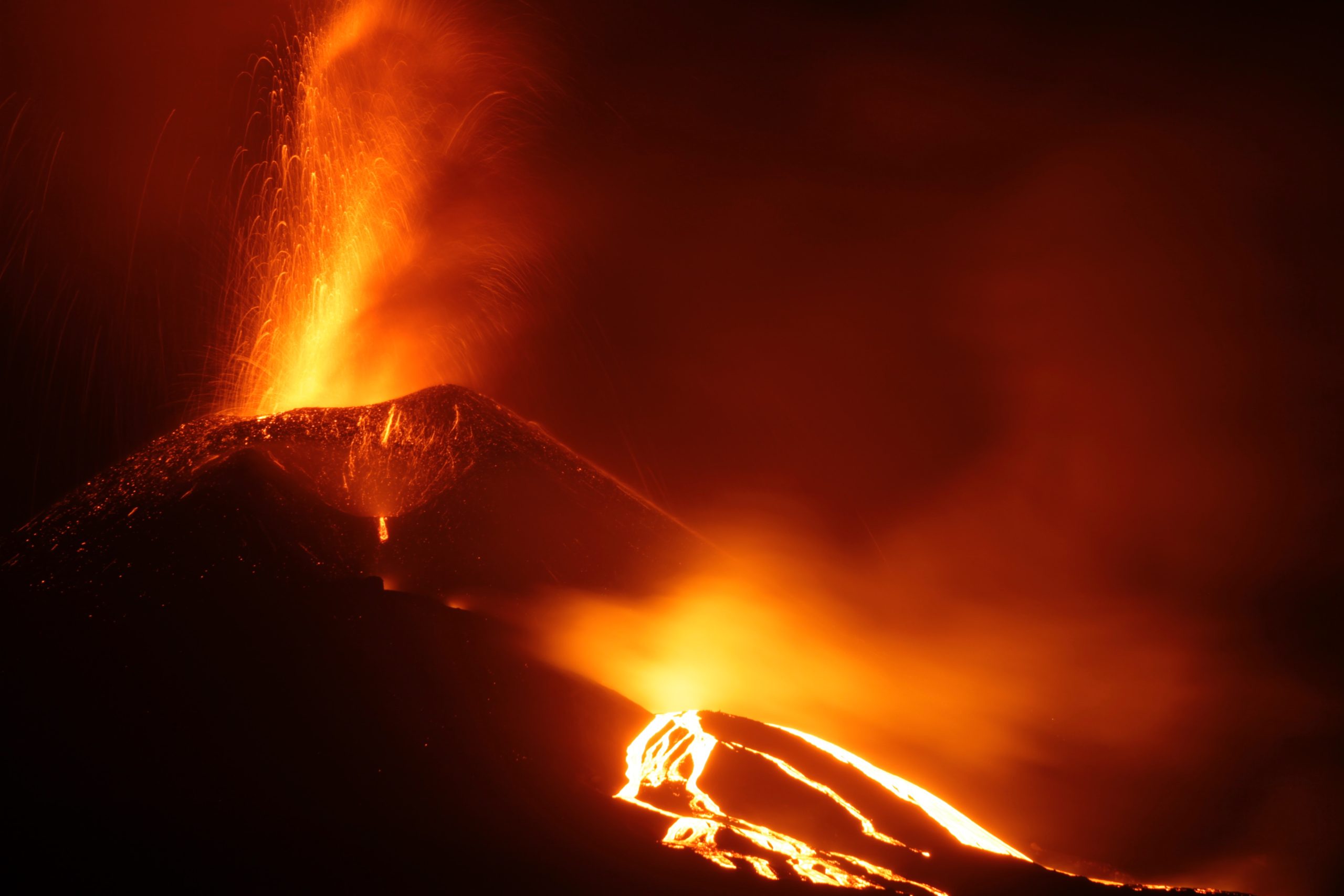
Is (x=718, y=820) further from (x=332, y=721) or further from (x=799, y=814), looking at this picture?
(x=332, y=721)

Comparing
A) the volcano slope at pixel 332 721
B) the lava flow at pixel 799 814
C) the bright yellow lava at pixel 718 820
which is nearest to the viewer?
the volcano slope at pixel 332 721

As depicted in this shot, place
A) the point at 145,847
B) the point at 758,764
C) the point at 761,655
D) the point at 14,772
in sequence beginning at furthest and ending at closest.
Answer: the point at 761,655, the point at 758,764, the point at 14,772, the point at 145,847

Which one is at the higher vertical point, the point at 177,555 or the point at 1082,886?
the point at 177,555

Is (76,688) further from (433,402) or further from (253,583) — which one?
(433,402)

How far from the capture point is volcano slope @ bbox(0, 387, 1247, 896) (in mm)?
13203

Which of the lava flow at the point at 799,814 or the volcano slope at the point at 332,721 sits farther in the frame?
the lava flow at the point at 799,814

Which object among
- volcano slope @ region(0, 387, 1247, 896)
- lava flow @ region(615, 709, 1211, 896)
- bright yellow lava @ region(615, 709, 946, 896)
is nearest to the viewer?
volcano slope @ region(0, 387, 1247, 896)

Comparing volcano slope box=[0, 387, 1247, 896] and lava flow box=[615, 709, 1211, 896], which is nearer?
volcano slope box=[0, 387, 1247, 896]

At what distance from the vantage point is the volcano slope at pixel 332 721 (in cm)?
1320

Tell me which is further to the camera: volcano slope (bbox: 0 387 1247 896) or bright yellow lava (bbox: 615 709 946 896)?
bright yellow lava (bbox: 615 709 946 896)

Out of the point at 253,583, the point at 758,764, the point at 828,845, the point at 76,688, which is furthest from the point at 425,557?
the point at 828,845

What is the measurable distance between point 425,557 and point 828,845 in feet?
41.6

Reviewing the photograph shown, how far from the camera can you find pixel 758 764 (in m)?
18.7

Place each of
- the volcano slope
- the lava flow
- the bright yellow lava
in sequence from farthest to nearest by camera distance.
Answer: the lava flow → the bright yellow lava → the volcano slope
